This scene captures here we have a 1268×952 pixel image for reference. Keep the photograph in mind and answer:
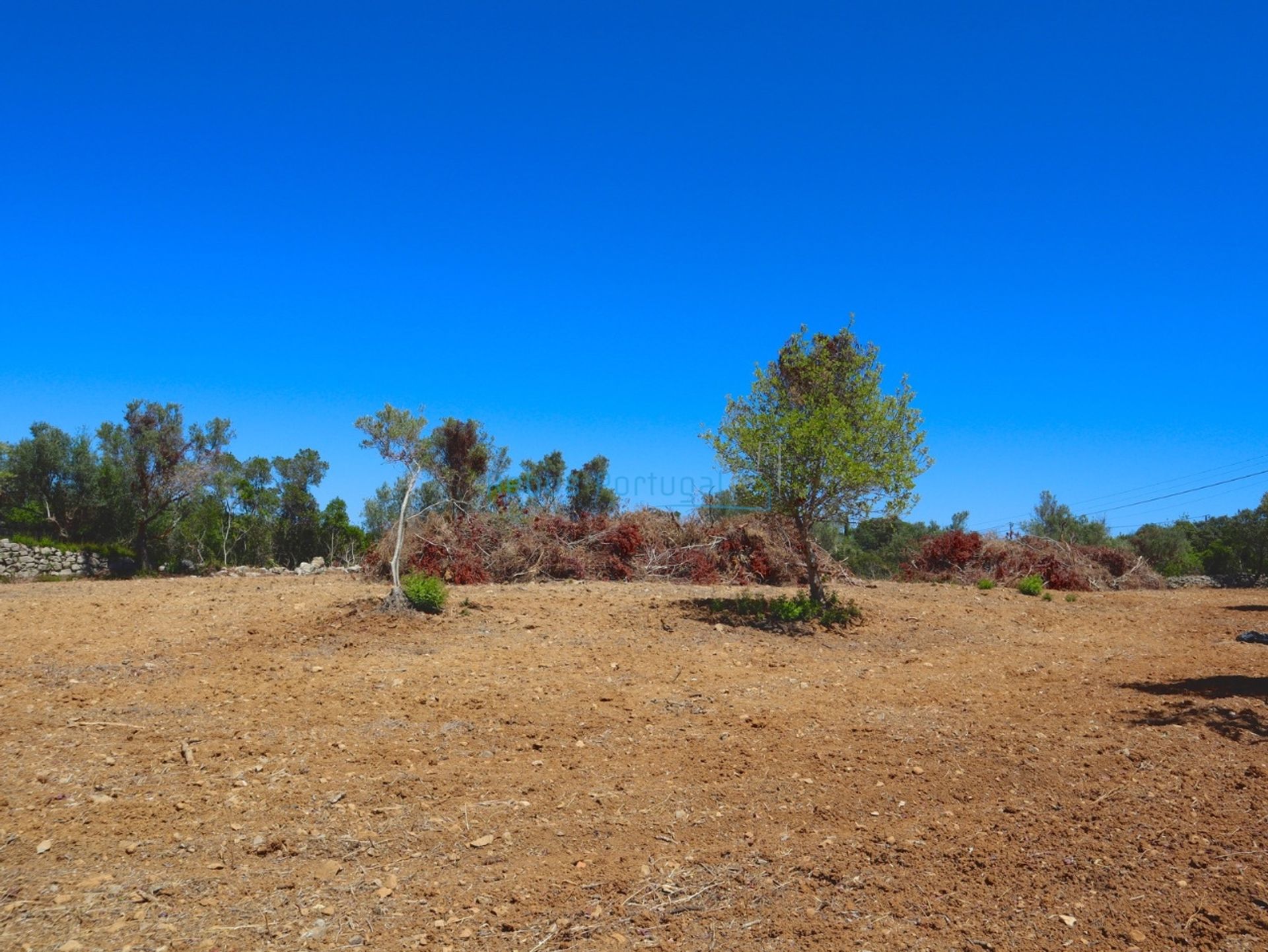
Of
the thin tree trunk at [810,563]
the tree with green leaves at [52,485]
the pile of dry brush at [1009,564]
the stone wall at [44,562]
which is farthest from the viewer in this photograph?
the tree with green leaves at [52,485]

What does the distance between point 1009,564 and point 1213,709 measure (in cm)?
1456

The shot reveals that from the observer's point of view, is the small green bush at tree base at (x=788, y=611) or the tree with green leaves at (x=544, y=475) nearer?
the small green bush at tree base at (x=788, y=611)

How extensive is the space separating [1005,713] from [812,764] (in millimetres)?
2531

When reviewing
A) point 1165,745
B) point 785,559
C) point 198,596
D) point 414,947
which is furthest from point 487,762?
point 785,559

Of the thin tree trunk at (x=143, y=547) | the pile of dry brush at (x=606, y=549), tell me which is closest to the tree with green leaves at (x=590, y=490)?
the pile of dry brush at (x=606, y=549)

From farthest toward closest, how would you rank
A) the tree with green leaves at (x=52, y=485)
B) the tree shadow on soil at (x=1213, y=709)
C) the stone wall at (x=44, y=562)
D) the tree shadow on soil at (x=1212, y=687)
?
the tree with green leaves at (x=52, y=485), the stone wall at (x=44, y=562), the tree shadow on soil at (x=1212, y=687), the tree shadow on soil at (x=1213, y=709)

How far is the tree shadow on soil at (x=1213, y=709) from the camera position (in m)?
6.68

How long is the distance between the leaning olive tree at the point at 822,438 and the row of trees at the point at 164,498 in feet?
47.4

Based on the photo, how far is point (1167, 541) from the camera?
1200 inches

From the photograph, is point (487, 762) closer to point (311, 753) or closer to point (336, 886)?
point (311, 753)

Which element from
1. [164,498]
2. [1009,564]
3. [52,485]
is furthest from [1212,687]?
[52,485]

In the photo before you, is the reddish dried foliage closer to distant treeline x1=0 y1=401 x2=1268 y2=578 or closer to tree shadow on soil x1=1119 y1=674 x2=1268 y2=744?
distant treeline x1=0 y1=401 x2=1268 y2=578

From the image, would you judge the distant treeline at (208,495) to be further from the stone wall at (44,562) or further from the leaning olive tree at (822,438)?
the leaning olive tree at (822,438)

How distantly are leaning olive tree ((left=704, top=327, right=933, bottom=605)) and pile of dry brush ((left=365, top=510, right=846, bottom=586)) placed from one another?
4775mm
